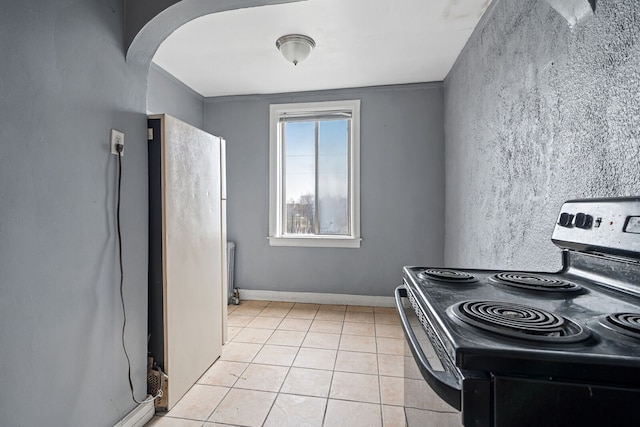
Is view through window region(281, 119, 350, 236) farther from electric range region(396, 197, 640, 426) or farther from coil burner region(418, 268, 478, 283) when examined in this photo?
electric range region(396, 197, 640, 426)

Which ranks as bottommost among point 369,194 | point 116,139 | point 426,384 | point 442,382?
point 426,384

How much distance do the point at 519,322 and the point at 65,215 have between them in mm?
1614

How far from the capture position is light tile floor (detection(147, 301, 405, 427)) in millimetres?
1708

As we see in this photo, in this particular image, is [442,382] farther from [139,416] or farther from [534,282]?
[139,416]

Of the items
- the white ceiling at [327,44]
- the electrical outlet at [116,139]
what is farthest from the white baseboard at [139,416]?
the white ceiling at [327,44]

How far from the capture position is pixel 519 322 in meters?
0.62

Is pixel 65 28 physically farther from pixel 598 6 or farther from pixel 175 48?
pixel 598 6

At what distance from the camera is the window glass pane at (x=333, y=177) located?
3611mm

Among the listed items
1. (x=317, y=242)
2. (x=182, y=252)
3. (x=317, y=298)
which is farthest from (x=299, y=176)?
(x=182, y=252)

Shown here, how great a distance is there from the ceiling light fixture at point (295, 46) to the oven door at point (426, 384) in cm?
212

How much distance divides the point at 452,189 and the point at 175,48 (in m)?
2.83

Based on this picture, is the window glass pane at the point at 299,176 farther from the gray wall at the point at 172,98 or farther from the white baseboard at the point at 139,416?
the white baseboard at the point at 139,416

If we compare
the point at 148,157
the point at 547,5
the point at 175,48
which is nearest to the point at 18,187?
the point at 148,157

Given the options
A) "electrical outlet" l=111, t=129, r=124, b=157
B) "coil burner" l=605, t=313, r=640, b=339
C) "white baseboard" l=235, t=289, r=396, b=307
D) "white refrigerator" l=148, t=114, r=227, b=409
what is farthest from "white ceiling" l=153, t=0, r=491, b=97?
"white baseboard" l=235, t=289, r=396, b=307
